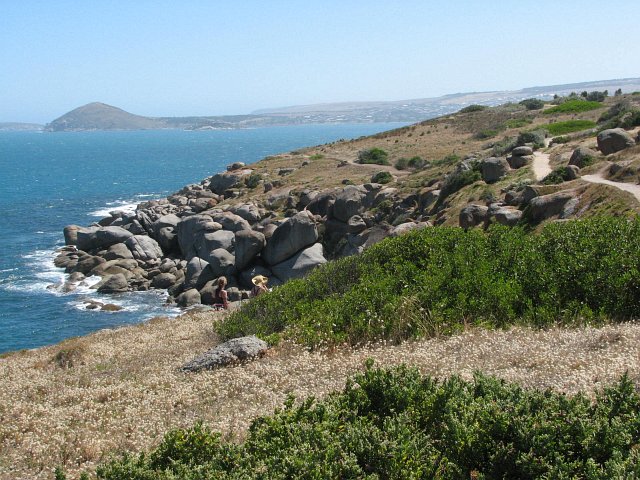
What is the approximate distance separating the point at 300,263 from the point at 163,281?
40.3 ft

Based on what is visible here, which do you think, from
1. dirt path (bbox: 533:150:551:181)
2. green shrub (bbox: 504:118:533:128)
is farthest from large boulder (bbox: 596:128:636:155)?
green shrub (bbox: 504:118:533:128)

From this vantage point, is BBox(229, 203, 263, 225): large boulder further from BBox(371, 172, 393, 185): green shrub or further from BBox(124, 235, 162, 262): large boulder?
BBox(371, 172, 393, 185): green shrub

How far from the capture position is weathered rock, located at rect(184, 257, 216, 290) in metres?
44.5

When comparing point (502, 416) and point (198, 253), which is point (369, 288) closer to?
point (502, 416)

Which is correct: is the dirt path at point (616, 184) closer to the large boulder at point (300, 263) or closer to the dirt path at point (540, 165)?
the dirt path at point (540, 165)

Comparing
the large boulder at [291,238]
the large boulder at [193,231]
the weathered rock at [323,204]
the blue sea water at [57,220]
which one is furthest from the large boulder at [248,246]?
the blue sea water at [57,220]

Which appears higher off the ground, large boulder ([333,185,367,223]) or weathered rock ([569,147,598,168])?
weathered rock ([569,147,598,168])

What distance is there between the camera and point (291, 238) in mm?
43875

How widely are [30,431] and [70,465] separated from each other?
2.45 metres

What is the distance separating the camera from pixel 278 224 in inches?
1873

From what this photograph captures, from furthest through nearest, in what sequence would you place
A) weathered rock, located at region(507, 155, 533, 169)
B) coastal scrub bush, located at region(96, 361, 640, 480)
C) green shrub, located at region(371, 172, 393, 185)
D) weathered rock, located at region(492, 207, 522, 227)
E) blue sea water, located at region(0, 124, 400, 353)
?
green shrub, located at region(371, 172, 393, 185), blue sea water, located at region(0, 124, 400, 353), weathered rock, located at region(507, 155, 533, 169), weathered rock, located at region(492, 207, 522, 227), coastal scrub bush, located at region(96, 361, 640, 480)

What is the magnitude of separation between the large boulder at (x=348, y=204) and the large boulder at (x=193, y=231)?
1038cm

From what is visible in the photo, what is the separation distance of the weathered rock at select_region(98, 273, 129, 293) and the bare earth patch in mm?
31329

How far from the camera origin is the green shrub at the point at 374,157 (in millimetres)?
65625
